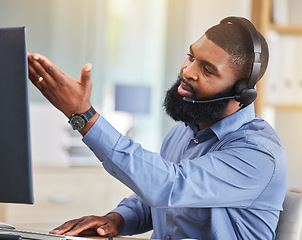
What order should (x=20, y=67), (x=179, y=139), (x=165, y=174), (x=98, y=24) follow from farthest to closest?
(x=98, y=24) → (x=179, y=139) → (x=165, y=174) → (x=20, y=67)

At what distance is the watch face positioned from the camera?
40.6 inches

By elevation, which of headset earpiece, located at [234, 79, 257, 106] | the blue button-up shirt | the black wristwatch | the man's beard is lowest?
the blue button-up shirt

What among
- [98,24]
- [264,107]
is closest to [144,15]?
[98,24]

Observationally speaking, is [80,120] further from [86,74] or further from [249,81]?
[249,81]

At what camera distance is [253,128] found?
129 centimetres

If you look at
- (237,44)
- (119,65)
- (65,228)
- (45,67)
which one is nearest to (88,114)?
(45,67)

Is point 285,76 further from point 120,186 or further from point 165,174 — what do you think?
point 165,174

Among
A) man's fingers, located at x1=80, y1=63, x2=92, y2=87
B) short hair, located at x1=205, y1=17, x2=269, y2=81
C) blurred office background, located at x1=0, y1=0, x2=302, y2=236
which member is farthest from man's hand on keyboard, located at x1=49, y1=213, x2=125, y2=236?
blurred office background, located at x1=0, y1=0, x2=302, y2=236

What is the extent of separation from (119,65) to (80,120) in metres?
3.55

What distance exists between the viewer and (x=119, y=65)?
455 cm

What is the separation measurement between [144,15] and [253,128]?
3.43 m

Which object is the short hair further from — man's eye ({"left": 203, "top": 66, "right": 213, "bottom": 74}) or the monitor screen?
the monitor screen

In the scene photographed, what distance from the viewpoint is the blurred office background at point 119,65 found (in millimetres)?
3367

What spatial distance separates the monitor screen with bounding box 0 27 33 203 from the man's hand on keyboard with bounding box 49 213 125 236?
0.86ft
